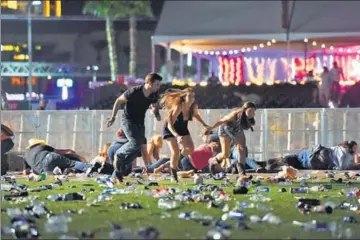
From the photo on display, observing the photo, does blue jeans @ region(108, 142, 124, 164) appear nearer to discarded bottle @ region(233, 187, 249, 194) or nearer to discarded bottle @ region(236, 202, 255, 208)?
discarded bottle @ region(233, 187, 249, 194)

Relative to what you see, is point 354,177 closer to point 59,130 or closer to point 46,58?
point 59,130

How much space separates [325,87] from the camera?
1273 inches

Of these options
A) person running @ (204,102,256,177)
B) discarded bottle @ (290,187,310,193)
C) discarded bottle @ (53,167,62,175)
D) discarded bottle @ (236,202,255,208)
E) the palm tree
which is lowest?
discarded bottle @ (53,167,62,175)

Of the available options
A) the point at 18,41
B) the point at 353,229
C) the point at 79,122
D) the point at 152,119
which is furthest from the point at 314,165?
the point at 18,41

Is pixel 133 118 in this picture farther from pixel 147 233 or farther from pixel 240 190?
pixel 147 233

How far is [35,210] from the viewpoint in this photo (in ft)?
34.9

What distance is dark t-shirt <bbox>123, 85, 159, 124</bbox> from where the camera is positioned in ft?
54.0

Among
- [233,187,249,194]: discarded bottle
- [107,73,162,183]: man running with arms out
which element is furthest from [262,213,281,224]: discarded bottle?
[107,73,162,183]: man running with arms out

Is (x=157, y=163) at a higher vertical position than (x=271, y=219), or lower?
lower

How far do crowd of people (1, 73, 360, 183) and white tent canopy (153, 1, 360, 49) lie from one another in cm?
1243

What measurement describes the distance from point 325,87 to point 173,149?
16359 mm

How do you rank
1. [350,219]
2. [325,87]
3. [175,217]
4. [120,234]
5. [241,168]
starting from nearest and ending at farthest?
[120,234] < [175,217] < [350,219] < [241,168] < [325,87]

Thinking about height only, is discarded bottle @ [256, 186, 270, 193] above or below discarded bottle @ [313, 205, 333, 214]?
below

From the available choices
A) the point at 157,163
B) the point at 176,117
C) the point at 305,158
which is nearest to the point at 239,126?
the point at 176,117
